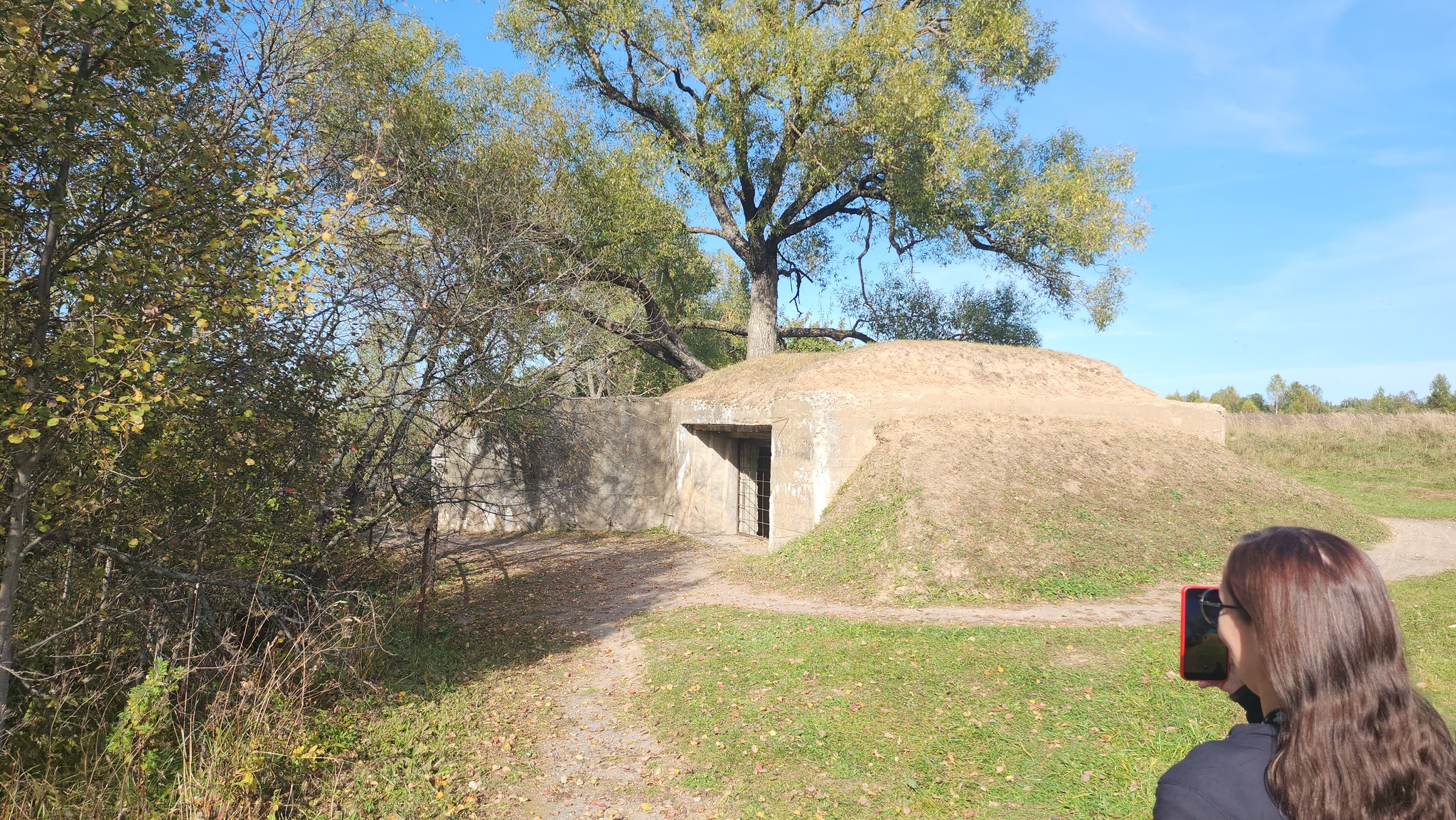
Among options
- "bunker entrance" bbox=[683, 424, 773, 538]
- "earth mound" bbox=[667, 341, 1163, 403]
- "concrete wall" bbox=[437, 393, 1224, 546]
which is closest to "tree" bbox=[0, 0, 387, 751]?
"earth mound" bbox=[667, 341, 1163, 403]

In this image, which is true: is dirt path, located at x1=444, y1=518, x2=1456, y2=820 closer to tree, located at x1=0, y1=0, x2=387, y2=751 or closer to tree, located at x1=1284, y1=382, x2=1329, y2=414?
tree, located at x1=0, y1=0, x2=387, y2=751

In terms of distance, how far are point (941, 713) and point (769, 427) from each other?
8529 mm

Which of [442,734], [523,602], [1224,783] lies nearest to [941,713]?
[442,734]

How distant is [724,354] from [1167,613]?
56.8 ft

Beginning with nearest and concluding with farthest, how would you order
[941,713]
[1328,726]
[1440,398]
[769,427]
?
[1328,726]
[941,713]
[769,427]
[1440,398]

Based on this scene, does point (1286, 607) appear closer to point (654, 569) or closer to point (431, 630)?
point (431, 630)

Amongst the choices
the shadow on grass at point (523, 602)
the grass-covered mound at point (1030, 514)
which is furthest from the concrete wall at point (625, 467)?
the grass-covered mound at point (1030, 514)

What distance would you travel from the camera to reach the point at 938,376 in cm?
1336

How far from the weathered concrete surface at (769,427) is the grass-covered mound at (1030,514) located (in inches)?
17.1

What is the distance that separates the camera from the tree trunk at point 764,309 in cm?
1984

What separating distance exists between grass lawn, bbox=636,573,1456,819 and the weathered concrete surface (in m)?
4.77

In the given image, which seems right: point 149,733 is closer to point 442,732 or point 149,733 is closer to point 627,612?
point 442,732

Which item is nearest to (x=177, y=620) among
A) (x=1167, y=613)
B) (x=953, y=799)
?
(x=953, y=799)

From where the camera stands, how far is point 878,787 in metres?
4.64
